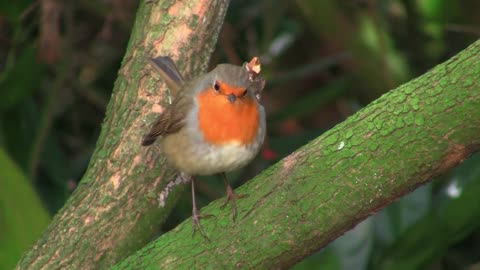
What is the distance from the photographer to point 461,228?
13.2 ft

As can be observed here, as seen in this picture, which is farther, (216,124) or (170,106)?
(170,106)

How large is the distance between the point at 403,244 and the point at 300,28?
218 centimetres

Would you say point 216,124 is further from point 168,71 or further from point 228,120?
point 168,71

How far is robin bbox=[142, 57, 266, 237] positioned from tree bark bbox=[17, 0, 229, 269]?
16 centimetres

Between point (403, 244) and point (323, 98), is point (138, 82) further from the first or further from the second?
point (323, 98)

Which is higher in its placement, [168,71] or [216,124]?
[168,71]

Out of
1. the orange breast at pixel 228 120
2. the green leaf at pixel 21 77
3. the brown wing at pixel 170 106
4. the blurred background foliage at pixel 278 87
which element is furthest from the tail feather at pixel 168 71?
the green leaf at pixel 21 77


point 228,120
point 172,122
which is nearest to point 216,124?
point 228,120

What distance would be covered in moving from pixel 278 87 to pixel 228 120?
2758mm

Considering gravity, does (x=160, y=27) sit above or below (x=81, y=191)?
above

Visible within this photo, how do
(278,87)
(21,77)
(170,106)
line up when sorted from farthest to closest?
1. (278,87)
2. (21,77)
3. (170,106)

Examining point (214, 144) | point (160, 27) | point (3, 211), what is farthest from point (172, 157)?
point (3, 211)

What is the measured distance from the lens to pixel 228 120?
311cm

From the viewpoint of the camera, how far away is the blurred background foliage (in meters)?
3.98
